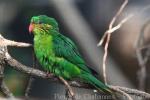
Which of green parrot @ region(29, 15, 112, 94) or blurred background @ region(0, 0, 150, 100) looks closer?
green parrot @ region(29, 15, 112, 94)

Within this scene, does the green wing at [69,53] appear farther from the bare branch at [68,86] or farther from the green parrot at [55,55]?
the bare branch at [68,86]

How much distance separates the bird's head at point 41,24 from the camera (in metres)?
3.48

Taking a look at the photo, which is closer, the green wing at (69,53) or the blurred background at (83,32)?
the green wing at (69,53)

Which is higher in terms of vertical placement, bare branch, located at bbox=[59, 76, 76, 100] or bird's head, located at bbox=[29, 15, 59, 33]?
bird's head, located at bbox=[29, 15, 59, 33]

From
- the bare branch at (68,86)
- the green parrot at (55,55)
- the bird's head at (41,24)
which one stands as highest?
the bird's head at (41,24)

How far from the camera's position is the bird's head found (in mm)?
3482

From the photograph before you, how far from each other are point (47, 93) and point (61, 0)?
3.79 ft

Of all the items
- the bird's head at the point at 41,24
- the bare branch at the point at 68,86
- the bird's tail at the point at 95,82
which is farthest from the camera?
the bird's head at the point at 41,24

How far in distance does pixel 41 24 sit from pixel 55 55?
0.59 ft

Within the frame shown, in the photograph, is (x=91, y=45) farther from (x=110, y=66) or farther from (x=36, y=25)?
(x=36, y=25)

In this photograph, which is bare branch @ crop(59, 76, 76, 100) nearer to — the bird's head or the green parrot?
the green parrot


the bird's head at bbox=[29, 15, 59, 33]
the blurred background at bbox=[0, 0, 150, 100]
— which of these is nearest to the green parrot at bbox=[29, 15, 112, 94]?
the bird's head at bbox=[29, 15, 59, 33]

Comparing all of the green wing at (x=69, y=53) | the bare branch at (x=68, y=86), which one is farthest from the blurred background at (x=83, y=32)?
the bare branch at (x=68, y=86)

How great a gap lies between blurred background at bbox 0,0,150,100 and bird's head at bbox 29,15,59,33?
3642 millimetres
